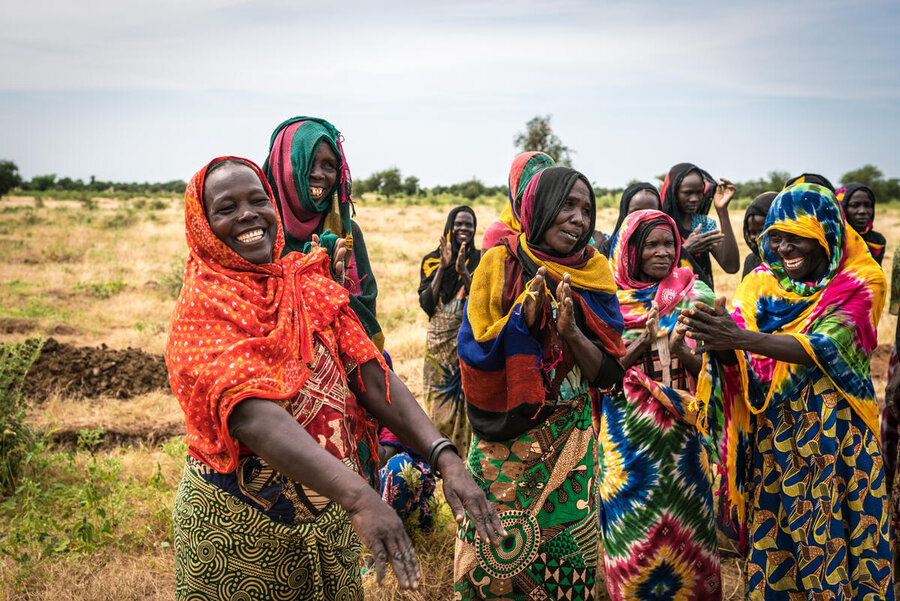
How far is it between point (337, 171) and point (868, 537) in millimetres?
2986

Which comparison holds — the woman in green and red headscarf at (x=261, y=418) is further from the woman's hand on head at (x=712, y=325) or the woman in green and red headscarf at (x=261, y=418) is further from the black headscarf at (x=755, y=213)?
the black headscarf at (x=755, y=213)

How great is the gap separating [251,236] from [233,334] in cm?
32

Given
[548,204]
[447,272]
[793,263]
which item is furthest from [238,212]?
[447,272]

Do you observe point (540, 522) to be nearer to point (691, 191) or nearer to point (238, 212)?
point (238, 212)

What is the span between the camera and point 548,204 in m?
2.84

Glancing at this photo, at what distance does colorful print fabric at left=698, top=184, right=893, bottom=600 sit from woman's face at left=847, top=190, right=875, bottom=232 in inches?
115

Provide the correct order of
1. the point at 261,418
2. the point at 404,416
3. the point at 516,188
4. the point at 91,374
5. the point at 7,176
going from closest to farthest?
the point at 261,418, the point at 404,416, the point at 516,188, the point at 91,374, the point at 7,176

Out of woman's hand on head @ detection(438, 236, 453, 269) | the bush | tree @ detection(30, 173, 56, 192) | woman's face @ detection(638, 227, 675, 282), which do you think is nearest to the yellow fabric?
woman's face @ detection(638, 227, 675, 282)

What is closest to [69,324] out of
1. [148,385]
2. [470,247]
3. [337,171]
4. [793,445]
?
[148,385]

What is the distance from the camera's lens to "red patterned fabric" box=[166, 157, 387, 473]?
6.06 feet

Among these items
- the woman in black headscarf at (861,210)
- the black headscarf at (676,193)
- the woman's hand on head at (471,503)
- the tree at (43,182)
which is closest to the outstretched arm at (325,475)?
the woman's hand on head at (471,503)

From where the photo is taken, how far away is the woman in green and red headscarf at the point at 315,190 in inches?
127

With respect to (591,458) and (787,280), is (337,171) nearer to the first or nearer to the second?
(591,458)

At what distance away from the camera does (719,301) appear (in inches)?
120
